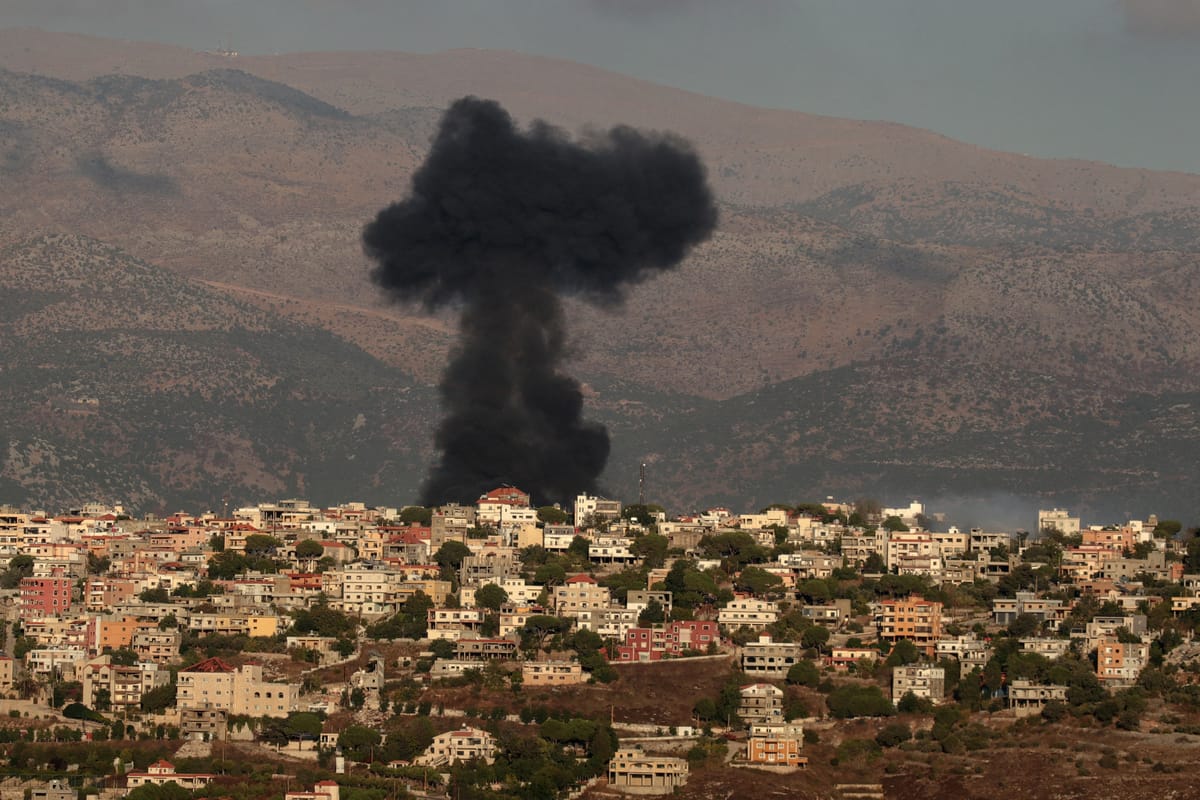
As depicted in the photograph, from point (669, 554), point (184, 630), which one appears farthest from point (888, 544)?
point (184, 630)

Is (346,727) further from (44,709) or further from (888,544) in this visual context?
(888,544)

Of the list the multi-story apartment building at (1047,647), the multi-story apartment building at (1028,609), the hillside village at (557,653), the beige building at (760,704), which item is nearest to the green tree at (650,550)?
the hillside village at (557,653)

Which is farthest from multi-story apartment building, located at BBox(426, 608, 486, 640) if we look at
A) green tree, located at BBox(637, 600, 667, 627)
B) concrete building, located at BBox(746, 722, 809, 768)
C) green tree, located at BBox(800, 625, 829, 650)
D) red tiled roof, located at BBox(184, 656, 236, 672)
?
concrete building, located at BBox(746, 722, 809, 768)

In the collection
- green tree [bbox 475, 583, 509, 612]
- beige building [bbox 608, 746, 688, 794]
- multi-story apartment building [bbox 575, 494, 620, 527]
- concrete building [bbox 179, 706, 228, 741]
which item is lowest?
beige building [bbox 608, 746, 688, 794]

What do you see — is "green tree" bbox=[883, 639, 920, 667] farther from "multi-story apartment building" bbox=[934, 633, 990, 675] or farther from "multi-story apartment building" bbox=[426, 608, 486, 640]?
"multi-story apartment building" bbox=[426, 608, 486, 640]

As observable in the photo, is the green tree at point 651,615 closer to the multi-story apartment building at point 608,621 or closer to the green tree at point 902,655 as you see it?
the multi-story apartment building at point 608,621

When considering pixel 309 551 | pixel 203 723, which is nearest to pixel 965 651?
pixel 203 723

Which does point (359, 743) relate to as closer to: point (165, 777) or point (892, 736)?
point (165, 777)
